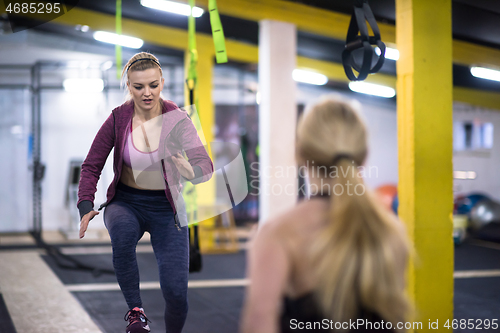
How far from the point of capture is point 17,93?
9.16 metres

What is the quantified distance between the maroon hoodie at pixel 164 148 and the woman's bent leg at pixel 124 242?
0.07 meters

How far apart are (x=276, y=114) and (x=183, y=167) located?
409cm

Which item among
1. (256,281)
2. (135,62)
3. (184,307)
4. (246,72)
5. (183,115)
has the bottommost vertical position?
(184,307)

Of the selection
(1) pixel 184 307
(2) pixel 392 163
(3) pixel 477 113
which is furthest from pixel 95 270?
(3) pixel 477 113

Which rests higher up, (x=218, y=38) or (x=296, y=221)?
(x=218, y=38)

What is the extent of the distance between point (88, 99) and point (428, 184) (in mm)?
7935

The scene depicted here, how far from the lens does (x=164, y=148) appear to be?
1976mm

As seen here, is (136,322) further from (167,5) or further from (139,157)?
(167,5)

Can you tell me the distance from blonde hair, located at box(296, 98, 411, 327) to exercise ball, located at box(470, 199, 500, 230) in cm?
828

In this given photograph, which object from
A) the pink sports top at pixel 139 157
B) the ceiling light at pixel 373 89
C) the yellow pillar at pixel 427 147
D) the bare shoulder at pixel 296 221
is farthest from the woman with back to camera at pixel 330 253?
the ceiling light at pixel 373 89

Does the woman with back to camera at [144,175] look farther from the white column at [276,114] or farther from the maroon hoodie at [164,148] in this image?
the white column at [276,114]

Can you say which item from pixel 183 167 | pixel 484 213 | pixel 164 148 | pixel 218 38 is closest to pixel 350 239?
pixel 183 167

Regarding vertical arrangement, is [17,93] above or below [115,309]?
→ above

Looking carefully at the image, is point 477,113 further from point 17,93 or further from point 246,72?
point 17,93
